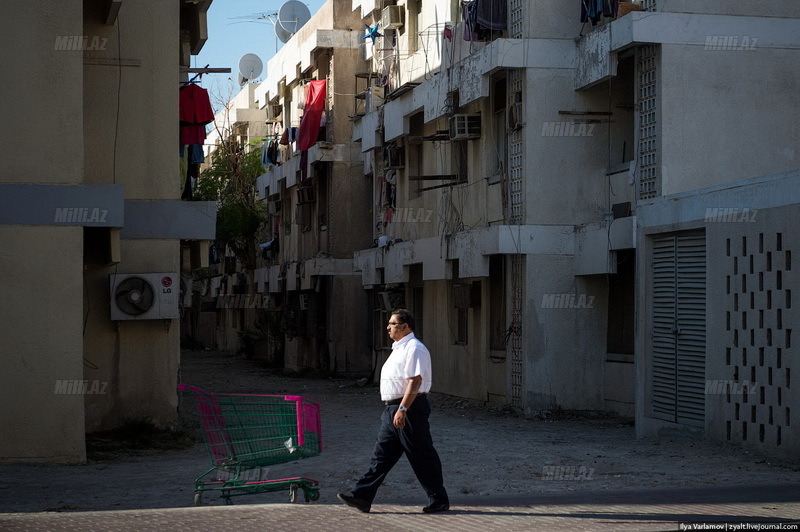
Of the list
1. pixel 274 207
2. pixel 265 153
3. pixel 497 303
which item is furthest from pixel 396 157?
pixel 274 207

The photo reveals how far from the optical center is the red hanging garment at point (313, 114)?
109 feet

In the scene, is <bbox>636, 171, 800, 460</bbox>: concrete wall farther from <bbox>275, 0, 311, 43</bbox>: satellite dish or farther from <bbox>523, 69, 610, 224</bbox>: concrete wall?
<bbox>275, 0, 311, 43</bbox>: satellite dish

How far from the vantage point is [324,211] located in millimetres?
34688

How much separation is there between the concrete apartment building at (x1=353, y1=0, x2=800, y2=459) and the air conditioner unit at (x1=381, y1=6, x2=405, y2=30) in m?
0.87

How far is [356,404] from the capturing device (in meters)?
23.3

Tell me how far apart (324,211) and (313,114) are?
3125 mm

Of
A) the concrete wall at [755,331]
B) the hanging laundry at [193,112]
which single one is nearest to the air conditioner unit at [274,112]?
the hanging laundry at [193,112]

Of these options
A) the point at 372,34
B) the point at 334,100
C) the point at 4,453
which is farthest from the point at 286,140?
the point at 4,453

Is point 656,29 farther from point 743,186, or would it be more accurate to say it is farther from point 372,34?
point 372,34

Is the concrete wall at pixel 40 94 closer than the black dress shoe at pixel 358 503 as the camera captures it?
No

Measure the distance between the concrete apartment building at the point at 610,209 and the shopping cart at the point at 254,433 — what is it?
5.74m

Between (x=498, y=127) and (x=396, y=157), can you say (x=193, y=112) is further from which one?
(x=396, y=157)

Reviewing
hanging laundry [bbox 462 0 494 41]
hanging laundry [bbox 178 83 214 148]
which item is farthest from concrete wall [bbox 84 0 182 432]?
hanging laundry [bbox 462 0 494 41]

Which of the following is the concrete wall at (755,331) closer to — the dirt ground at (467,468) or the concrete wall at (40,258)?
the dirt ground at (467,468)
